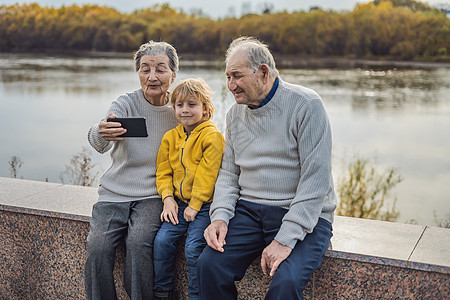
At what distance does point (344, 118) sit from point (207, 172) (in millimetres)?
9164

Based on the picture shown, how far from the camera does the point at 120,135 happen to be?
263 centimetres

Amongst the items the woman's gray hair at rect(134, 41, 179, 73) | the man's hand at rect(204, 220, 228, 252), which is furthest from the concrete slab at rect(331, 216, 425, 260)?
the woman's gray hair at rect(134, 41, 179, 73)

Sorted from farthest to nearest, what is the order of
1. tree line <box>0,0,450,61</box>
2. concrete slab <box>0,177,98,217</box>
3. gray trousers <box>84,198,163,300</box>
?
tree line <box>0,0,450,61</box>
concrete slab <box>0,177,98,217</box>
gray trousers <box>84,198,163,300</box>

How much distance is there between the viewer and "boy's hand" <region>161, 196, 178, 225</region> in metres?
2.53

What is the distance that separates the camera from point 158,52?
2.74 meters

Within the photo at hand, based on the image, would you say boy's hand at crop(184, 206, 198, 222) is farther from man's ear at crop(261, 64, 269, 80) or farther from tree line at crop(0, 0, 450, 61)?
tree line at crop(0, 0, 450, 61)

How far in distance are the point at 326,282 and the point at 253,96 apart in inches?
35.4

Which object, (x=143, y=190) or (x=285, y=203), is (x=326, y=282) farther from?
(x=143, y=190)

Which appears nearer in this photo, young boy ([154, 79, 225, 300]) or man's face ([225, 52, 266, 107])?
man's face ([225, 52, 266, 107])

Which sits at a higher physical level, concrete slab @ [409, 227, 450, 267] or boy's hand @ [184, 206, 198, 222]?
boy's hand @ [184, 206, 198, 222]

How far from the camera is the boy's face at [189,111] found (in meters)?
2.58

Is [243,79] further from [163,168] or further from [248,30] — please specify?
[248,30]

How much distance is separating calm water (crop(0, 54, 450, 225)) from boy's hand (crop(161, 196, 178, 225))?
93.3 inches

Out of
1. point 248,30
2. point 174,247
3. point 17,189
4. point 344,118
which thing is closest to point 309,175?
point 174,247
